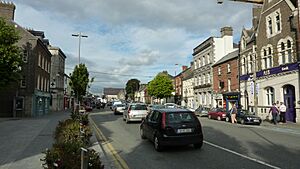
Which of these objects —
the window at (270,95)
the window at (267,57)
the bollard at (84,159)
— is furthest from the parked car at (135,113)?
the bollard at (84,159)

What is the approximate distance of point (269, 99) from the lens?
2764cm

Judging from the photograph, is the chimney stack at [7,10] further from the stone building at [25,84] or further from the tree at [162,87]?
the tree at [162,87]

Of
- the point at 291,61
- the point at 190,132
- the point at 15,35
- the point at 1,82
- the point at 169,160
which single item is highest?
the point at 15,35

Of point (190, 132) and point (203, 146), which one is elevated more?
point (190, 132)

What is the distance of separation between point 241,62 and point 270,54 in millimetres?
6546

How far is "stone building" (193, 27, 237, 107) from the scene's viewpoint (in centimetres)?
4519

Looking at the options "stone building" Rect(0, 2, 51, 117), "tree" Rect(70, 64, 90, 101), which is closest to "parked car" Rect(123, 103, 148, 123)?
"stone building" Rect(0, 2, 51, 117)

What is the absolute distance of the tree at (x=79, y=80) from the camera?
40.0m

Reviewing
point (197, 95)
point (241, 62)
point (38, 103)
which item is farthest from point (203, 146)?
point (197, 95)

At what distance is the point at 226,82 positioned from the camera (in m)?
38.6

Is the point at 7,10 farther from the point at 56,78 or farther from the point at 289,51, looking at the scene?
the point at 289,51

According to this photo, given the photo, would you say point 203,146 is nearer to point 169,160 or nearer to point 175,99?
point 169,160

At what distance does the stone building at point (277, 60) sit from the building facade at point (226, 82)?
3941 millimetres

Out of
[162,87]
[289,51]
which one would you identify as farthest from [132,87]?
[289,51]
